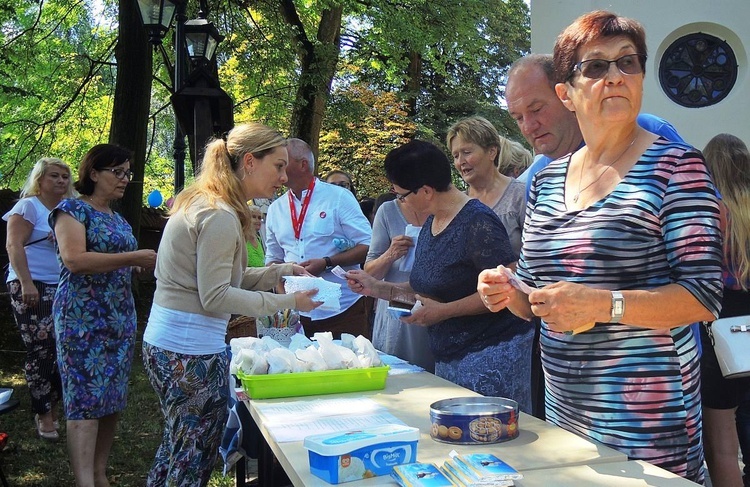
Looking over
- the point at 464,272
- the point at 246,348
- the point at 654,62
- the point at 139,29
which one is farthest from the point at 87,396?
the point at 654,62

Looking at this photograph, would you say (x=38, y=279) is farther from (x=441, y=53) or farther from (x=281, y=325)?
(x=441, y=53)

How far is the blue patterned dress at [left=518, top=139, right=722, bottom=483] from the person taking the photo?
1.66m

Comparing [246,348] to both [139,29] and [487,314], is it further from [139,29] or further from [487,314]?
[139,29]

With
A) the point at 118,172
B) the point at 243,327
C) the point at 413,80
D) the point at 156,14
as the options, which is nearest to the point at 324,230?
the point at 243,327

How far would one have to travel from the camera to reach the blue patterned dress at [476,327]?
286cm

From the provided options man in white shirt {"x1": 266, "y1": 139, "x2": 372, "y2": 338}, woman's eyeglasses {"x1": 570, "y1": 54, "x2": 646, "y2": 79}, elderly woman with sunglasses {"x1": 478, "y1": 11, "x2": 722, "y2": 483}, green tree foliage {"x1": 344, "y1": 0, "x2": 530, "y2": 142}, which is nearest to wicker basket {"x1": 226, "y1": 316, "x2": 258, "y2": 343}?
man in white shirt {"x1": 266, "y1": 139, "x2": 372, "y2": 338}

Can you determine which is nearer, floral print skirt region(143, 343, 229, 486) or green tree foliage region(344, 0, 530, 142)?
floral print skirt region(143, 343, 229, 486)

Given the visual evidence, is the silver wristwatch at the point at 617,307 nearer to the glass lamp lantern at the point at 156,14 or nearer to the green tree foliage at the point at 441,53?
the glass lamp lantern at the point at 156,14

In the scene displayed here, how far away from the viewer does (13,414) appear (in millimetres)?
6227

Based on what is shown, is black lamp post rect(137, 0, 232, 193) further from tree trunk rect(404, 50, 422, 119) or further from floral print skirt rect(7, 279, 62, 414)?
tree trunk rect(404, 50, 422, 119)

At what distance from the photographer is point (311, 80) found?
11984 mm

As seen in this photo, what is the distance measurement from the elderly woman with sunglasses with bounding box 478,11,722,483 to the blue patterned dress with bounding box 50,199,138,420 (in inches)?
113

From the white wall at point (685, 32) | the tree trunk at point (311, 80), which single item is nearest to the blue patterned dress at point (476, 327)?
the white wall at point (685, 32)

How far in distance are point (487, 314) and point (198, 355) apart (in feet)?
4.04
